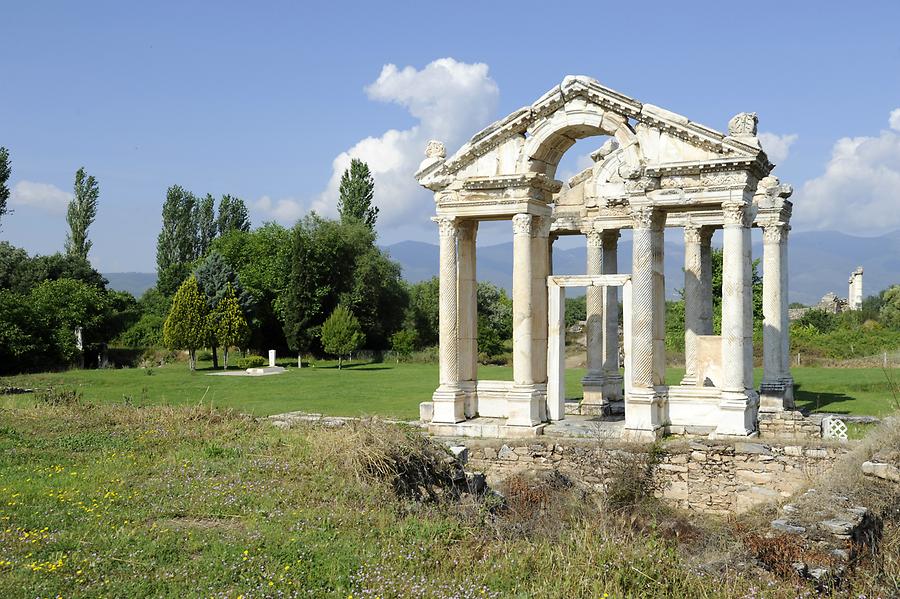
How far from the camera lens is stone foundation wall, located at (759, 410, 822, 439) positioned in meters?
19.8

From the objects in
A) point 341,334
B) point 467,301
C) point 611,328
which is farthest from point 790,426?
point 341,334

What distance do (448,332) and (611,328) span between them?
6.49 m

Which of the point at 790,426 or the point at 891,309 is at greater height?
the point at 891,309

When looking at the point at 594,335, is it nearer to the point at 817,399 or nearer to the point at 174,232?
the point at 817,399

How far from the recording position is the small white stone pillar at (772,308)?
2448cm

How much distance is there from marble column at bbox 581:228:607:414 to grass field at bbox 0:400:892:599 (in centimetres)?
905

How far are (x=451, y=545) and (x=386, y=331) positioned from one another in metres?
49.7

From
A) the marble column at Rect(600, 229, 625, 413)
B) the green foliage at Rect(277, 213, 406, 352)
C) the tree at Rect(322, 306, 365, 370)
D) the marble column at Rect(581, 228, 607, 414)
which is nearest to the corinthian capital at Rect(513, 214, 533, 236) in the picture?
the marble column at Rect(581, 228, 607, 414)

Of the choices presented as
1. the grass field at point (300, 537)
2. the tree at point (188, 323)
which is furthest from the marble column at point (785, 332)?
the tree at point (188, 323)

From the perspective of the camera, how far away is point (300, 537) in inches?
411

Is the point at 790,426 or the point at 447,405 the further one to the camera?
the point at 447,405

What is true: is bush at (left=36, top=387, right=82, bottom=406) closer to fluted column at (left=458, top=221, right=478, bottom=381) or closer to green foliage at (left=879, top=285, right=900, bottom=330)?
fluted column at (left=458, top=221, right=478, bottom=381)

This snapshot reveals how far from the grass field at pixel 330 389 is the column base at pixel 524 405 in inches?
148

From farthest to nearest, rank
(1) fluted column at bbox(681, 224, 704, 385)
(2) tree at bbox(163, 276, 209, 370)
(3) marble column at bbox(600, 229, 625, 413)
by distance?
(2) tree at bbox(163, 276, 209, 370), (3) marble column at bbox(600, 229, 625, 413), (1) fluted column at bbox(681, 224, 704, 385)
